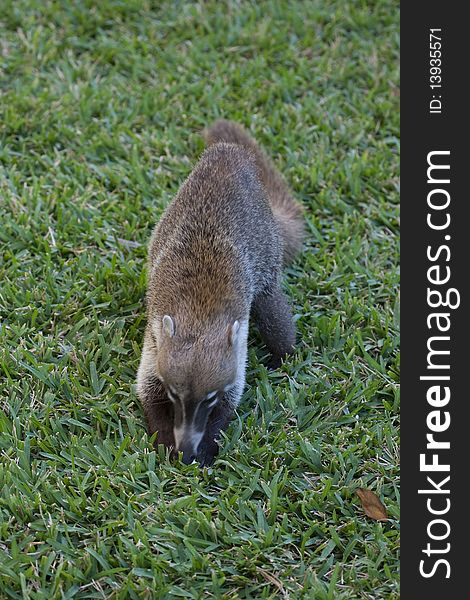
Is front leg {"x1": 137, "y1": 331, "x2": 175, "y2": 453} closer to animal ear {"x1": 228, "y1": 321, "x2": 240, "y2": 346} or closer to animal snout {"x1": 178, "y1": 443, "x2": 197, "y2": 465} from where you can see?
animal snout {"x1": 178, "y1": 443, "x2": 197, "y2": 465}

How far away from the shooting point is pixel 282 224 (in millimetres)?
5656

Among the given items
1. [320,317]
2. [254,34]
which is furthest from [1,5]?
[320,317]

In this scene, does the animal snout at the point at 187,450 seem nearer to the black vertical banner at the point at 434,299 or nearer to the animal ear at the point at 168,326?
the animal ear at the point at 168,326

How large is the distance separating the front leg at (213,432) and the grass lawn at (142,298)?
0.08 meters

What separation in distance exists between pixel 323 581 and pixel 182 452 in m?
0.82

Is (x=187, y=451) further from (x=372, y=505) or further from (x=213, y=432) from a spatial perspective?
(x=372, y=505)

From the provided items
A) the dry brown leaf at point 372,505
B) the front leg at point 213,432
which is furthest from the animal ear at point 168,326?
the dry brown leaf at point 372,505

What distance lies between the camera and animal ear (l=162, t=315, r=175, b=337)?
4.23 metres

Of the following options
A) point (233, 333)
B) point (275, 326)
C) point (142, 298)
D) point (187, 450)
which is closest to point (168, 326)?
point (233, 333)

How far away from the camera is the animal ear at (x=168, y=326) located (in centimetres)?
423

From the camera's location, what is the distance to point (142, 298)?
5.28 meters

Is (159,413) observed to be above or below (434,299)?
below

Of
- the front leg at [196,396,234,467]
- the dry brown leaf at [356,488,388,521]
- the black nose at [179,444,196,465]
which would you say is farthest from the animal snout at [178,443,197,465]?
the dry brown leaf at [356,488,388,521]

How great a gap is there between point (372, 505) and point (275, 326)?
122cm
